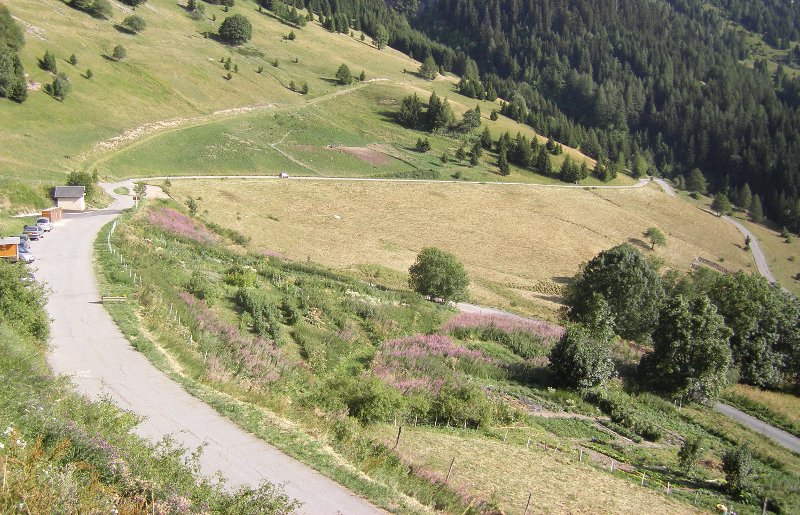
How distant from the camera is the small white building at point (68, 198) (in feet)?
143

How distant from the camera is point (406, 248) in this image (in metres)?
60.5

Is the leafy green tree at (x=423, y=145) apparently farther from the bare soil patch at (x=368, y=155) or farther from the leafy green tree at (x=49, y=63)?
the leafy green tree at (x=49, y=63)

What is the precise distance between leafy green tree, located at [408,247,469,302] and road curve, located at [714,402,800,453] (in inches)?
694

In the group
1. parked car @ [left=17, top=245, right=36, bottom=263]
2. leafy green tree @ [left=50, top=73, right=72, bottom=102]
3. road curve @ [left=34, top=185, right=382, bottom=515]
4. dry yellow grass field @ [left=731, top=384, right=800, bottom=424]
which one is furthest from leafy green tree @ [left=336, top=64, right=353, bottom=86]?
road curve @ [left=34, top=185, right=382, bottom=515]

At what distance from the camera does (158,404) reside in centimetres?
1286

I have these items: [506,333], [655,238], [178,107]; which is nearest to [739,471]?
[506,333]

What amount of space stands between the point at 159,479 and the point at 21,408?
9.79 ft

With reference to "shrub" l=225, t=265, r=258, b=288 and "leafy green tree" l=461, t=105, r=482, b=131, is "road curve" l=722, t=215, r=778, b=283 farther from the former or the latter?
"shrub" l=225, t=265, r=258, b=288

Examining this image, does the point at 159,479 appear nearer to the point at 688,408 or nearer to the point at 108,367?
the point at 108,367

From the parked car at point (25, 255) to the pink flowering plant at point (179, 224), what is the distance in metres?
11.0

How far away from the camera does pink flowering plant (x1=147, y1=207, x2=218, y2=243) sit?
38312mm

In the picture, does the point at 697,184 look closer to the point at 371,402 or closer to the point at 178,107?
the point at 178,107

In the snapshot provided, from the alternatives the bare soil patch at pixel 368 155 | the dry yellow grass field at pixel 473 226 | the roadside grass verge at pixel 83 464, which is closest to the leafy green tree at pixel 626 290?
the dry yellow grass field at pixel 473 226

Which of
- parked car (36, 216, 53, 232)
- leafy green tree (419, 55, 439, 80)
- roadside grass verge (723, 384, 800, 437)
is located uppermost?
leafy green tree (419, 55, 439, 80)
